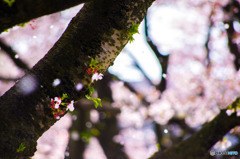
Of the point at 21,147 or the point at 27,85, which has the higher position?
the point at 27,85

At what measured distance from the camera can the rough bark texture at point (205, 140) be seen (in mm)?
3305

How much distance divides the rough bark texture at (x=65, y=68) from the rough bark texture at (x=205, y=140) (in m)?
2.24

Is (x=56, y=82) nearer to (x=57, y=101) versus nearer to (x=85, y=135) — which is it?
(x=57, y=101)

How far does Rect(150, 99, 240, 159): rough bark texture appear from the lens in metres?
3.30

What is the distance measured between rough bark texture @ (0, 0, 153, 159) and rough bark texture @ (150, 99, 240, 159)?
2244 millimetres

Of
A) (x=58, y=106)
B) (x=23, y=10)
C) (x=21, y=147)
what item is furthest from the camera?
(x=58, y=106)

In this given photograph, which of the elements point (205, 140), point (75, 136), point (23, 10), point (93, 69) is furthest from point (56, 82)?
point (75, 136)

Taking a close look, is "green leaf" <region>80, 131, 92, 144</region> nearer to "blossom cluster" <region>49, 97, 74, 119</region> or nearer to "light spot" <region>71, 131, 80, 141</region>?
"light spot" <region>71, 131, 80, 141</region>

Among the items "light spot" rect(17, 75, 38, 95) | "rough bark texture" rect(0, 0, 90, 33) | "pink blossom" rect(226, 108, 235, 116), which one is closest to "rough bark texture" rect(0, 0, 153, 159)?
Result: "light spot" rect(17, 75, 38, 95)

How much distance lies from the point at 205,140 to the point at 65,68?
8.52 feet

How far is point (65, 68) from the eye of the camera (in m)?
1.60

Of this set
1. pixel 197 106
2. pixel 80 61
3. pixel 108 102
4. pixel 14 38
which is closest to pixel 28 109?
pixel 80 61

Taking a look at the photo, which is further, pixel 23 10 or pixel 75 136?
pixel 75 136

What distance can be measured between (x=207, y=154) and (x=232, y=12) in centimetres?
558
